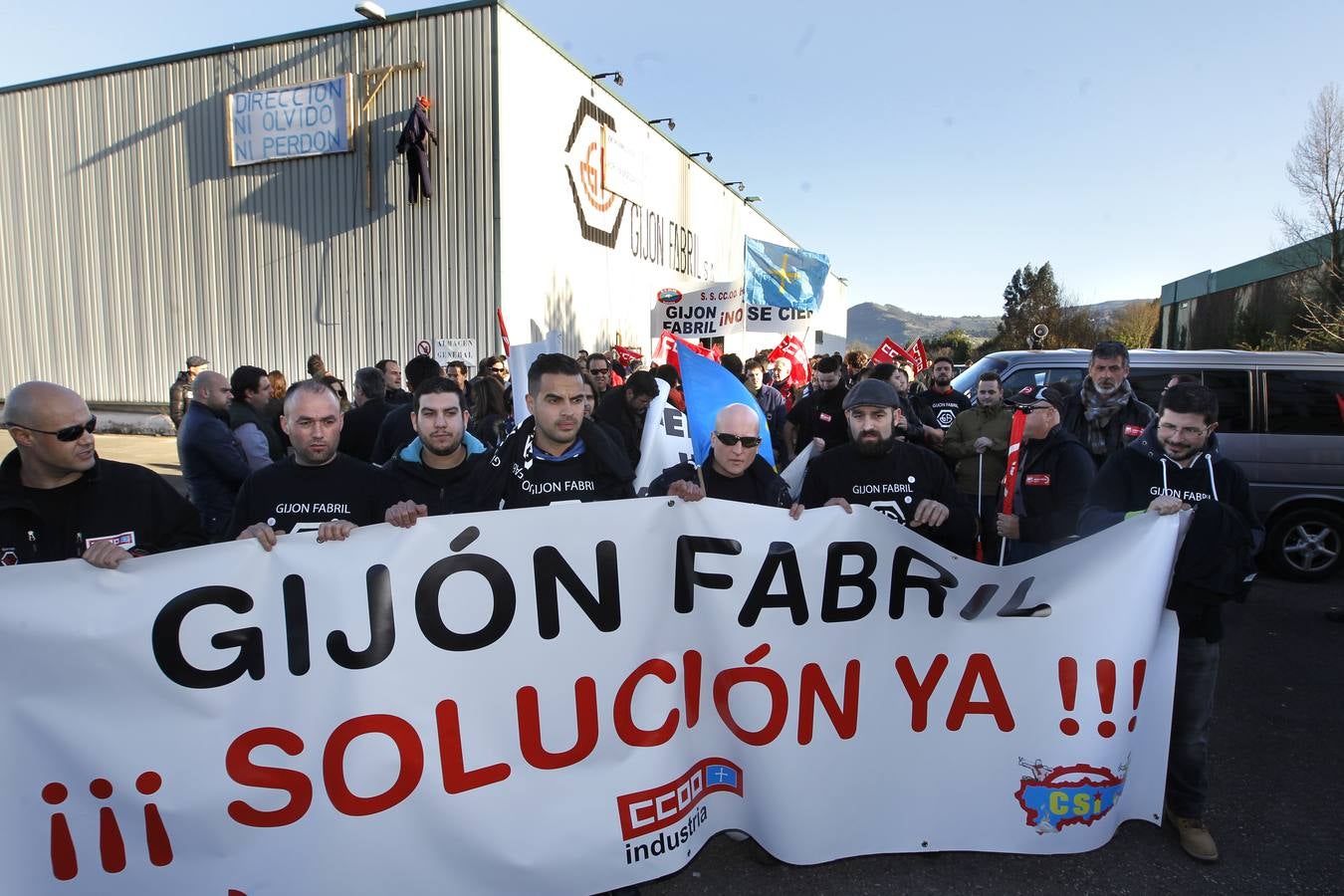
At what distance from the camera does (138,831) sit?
2381 millimetres

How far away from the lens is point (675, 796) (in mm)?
2779

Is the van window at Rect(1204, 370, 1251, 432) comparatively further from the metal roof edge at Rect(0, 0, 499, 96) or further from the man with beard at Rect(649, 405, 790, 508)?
the metal roof edge at Rect(0, 0, 499, 96)

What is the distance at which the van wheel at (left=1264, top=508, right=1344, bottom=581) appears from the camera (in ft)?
22.8

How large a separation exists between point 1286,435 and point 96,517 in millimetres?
8214

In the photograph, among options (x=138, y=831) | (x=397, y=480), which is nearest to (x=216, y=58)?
(x=397, y=480)

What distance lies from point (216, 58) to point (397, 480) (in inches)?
695

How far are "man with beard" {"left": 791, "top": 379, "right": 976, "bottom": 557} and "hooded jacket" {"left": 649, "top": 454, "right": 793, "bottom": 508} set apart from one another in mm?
168

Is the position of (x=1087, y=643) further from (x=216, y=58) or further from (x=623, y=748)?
(x=216, y=58)

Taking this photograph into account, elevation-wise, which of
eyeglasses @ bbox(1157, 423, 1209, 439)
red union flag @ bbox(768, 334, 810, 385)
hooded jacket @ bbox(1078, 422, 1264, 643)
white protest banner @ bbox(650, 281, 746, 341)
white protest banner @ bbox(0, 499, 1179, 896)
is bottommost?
white protest banner @ bbox(0, 499, 1179, 896)

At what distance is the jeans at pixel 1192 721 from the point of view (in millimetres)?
3160

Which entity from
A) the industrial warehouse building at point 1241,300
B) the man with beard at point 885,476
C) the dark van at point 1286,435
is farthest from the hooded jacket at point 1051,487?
the industrial warehouse building at point 1241,300

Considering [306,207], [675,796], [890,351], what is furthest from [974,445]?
[306,207]

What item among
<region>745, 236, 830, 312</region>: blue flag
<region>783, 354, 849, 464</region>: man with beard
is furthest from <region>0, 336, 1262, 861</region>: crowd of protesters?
<region>745, 236, 830, 312</region>: blue flag

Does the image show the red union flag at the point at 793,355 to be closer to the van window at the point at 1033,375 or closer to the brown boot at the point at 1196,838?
the van window at the point at 1033,375
